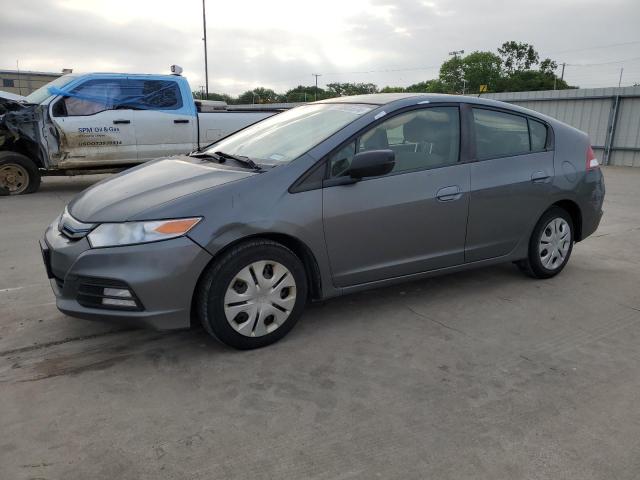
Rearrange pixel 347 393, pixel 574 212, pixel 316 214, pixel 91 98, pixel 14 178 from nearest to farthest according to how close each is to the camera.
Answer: pixel 347 393 < pixel 316 214 < pixel 574 212 < pixel 91 98 < pixel 14 178

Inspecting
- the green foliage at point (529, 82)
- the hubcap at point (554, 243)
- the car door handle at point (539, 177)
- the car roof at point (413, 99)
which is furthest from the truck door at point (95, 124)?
the green foliage at point (529, 82)

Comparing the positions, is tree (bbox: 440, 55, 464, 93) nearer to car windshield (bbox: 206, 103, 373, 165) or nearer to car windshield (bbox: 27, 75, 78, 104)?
car windshield (bbox: 27, 75, 78, 104)

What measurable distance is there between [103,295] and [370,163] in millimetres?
1744

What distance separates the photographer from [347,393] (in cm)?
280

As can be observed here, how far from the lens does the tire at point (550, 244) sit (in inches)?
174

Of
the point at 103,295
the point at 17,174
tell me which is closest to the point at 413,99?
the point at 103,295

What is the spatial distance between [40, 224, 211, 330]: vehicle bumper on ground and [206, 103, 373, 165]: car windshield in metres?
0.92

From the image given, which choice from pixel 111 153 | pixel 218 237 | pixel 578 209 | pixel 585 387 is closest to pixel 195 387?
pixel 218 237

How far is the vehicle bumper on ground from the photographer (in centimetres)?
287

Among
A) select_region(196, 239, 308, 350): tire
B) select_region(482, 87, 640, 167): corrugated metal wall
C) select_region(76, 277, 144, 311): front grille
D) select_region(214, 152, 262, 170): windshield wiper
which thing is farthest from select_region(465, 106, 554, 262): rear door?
select_region(482, 87, 640, 167): corrugated metal wall

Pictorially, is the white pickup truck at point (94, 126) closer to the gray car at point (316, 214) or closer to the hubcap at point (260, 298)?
the gray car at point (316, 214)

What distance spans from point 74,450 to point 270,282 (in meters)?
1.34

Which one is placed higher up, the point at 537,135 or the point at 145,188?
the point at 537,135

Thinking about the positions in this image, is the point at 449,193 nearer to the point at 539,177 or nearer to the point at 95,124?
the point at 539,177
